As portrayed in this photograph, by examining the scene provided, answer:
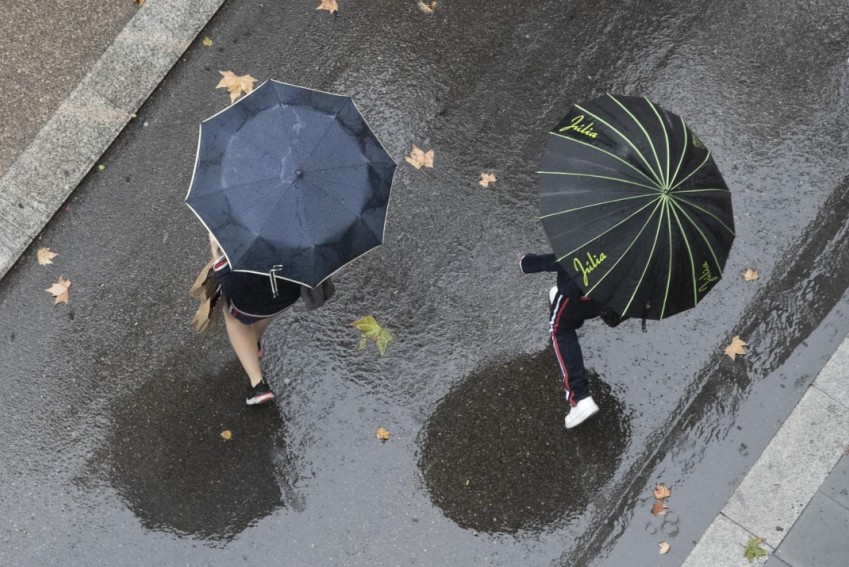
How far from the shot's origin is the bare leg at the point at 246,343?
4980 mm

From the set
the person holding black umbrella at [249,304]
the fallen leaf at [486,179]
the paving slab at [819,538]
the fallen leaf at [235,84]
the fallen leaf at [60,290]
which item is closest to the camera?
the person holding black umbrella at [249,304]

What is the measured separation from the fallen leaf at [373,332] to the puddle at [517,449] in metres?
0.53

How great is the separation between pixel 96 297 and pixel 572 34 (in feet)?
12.3

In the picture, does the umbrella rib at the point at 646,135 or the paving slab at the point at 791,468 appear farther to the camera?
the paving slab at the point at 791,468

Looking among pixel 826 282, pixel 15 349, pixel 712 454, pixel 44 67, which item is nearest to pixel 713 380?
pixel 712 454

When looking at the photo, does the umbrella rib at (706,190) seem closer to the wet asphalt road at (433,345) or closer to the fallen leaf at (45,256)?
the wet asphalt road at (433,345)

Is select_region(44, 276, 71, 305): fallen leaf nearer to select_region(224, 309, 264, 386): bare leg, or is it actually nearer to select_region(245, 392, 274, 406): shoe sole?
select_region(224, 309, 264, 386): bare leg

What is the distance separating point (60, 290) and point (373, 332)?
80.7 inches

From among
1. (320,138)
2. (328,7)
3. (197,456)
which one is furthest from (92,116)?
(320,138)

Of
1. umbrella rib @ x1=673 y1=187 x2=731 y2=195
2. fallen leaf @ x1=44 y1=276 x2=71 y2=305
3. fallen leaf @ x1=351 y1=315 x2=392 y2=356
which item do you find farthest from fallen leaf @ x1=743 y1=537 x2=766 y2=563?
fallen leaf @ x1=44 y1=276 x2=71 y2=305

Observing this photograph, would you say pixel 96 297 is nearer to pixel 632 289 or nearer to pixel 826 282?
pixel 632 289

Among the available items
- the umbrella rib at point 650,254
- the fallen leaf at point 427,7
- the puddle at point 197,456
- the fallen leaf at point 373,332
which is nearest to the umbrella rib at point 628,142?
the umbrella rib at point 650,254

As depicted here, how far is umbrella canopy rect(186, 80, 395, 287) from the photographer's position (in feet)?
13.2

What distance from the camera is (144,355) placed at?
18.5 feet
